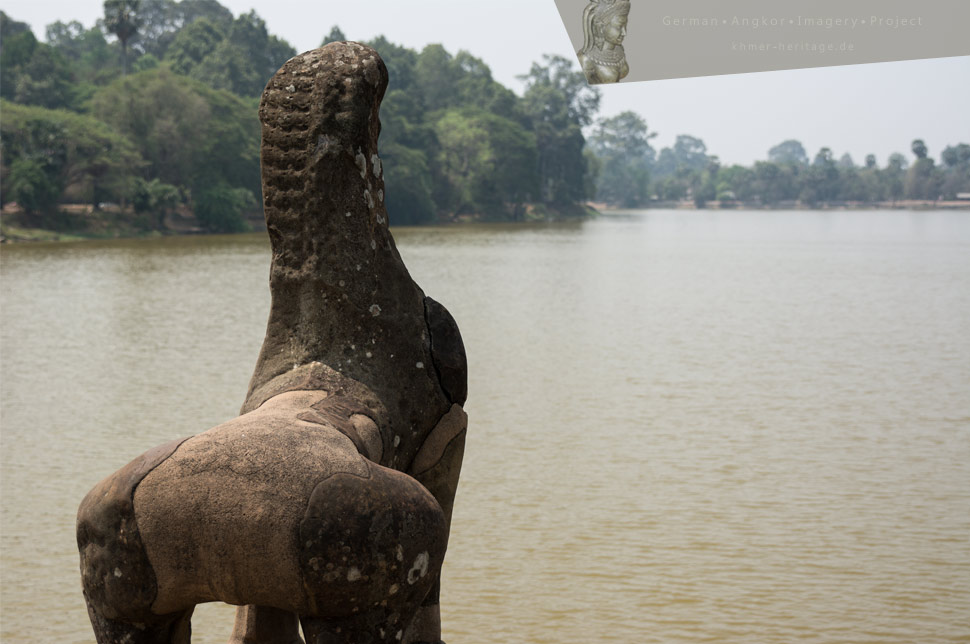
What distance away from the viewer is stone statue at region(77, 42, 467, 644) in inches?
73.0

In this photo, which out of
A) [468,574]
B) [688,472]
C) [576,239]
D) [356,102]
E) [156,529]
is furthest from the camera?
[576,239]

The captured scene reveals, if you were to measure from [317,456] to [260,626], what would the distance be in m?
0.87

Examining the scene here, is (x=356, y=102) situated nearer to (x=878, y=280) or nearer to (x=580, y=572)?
(x=580, y=572)

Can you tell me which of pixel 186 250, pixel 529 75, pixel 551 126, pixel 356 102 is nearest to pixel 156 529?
pixel 356 102

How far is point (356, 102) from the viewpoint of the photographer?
96.6 inches

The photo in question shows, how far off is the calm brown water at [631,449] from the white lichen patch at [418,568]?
8.78 ft

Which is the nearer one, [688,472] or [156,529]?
[156,529]

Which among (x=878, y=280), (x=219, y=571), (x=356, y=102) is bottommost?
(x=878, y=280)

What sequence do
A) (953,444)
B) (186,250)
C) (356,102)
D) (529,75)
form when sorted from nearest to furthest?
(356,102)
(953,444)
(186,250)
(529,75)

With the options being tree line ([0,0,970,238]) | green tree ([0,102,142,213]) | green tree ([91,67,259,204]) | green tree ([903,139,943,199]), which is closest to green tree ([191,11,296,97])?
tree line ([0,0,970,238])

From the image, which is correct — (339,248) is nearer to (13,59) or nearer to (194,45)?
(13,59)

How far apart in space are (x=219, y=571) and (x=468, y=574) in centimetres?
354

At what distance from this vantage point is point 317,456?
1.91 m

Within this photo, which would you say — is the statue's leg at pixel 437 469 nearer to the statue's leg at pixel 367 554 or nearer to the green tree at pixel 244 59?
the statue's leg at pixel 367 554
